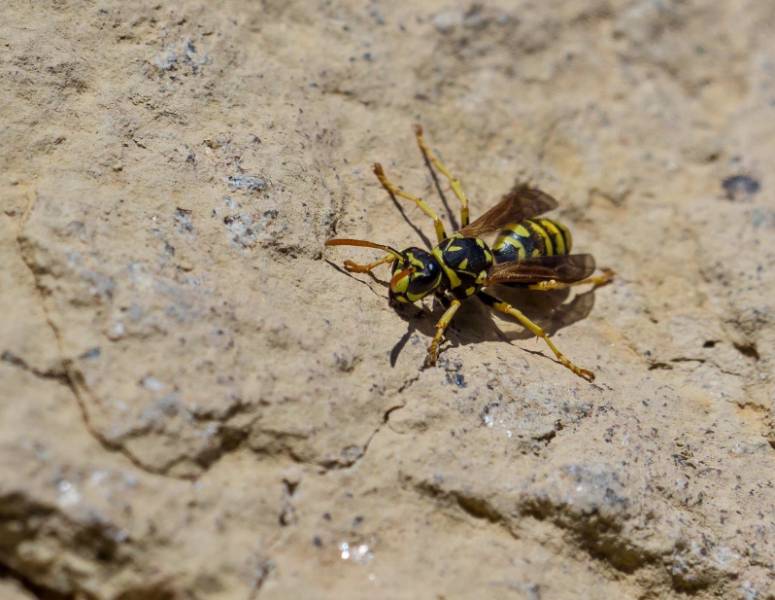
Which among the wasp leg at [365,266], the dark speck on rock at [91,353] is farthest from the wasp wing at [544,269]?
the dark speck on rock at [91,353]

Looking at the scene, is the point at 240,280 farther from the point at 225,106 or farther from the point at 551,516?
the point at 551,516

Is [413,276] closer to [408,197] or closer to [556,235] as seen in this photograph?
[408,197]

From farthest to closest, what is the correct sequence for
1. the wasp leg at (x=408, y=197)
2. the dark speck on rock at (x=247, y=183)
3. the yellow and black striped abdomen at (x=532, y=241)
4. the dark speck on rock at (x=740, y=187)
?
the dark speck on rock at (x=740, y=187), the yellow and black striped abdomen at (x=532, y=241), the wasp leg at (x=408, y=197), the dark speck on rock at (x=247, y=183)

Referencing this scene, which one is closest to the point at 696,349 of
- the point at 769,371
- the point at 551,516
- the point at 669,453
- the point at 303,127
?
the point at 769,371

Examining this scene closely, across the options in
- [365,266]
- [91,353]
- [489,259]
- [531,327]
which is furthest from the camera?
[489,259]

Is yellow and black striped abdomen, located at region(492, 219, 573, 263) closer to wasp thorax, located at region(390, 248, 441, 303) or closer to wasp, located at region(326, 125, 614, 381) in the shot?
wasp, located at region(326, 125, 614, 381)

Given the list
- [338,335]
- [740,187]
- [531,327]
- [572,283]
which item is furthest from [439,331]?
[740,187]

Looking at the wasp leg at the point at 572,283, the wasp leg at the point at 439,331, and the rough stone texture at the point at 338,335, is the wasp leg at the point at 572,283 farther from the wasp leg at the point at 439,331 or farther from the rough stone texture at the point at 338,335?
the wasp leg at the point at 439,331

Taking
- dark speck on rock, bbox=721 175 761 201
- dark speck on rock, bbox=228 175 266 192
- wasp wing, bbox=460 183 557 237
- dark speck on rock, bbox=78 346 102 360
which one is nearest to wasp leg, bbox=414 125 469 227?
wasp wing, bbox=460 183 557 237
